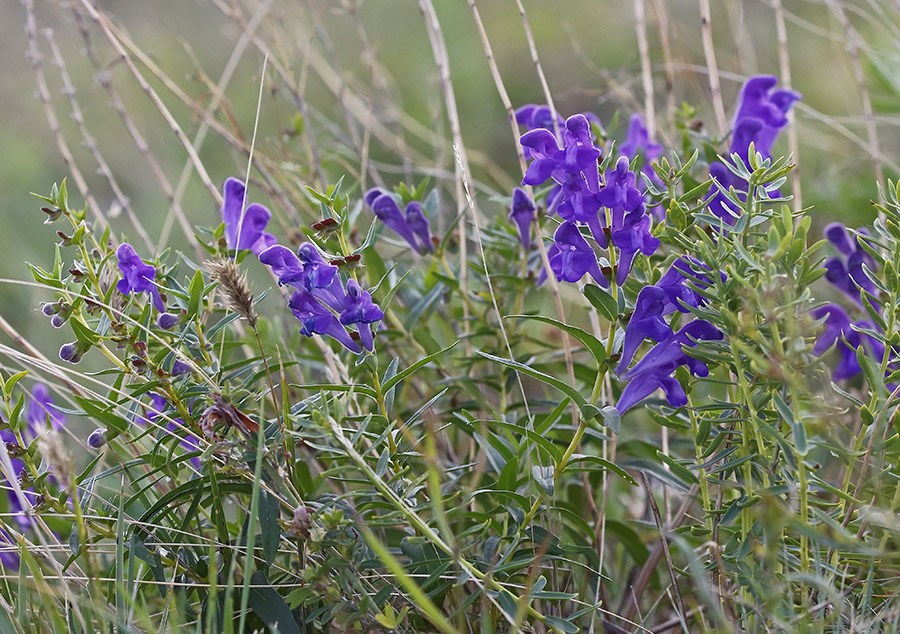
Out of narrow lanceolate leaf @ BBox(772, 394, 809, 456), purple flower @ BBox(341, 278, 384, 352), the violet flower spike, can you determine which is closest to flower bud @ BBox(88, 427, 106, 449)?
purple flower @ BBox(341, 278, 384, 352)

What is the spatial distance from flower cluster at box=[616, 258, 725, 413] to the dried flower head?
57 cm

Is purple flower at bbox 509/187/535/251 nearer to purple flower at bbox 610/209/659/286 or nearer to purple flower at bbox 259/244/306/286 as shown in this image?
purple flower at bbox 610/209/659/286

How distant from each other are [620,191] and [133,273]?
0.81m

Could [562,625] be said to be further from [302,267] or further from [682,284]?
[302,267]

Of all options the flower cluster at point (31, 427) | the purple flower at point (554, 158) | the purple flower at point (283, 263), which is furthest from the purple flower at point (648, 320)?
the flower cluster at point (31, 427)

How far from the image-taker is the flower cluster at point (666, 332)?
125 centimetres

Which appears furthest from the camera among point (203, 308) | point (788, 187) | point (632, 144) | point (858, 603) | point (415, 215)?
point (788, 187)

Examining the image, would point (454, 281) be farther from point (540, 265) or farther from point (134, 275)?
point (134, 275)

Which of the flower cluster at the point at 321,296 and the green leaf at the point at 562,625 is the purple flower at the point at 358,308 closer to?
the flower cluster at the point at 321,296

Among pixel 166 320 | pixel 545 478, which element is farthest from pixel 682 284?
pixel 166 320

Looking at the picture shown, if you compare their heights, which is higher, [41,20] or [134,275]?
[41,20]

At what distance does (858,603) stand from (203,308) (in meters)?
1.22

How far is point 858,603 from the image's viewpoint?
1363 mm

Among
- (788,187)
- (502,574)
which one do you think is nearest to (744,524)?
(502,574)
